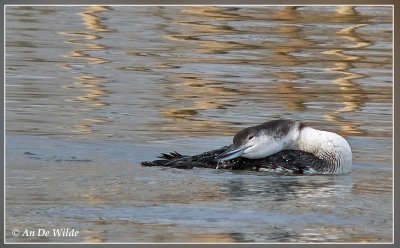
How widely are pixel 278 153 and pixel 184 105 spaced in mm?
675

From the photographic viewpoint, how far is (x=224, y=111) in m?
10.1

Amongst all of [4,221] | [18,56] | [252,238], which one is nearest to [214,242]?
[252,238]

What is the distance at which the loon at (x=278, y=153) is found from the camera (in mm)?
9820

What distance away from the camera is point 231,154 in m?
9.81

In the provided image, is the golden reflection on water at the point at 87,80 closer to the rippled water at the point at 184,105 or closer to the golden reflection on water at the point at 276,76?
the rippled water at the point at 184,105

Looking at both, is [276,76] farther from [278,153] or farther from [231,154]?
[231,154]

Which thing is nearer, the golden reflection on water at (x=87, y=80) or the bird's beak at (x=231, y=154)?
the bird's beak at (x=231, y=154)

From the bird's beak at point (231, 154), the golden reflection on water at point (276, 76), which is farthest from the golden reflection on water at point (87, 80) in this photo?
the bird's beak at point (231, 154)

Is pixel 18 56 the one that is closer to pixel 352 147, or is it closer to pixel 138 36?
pixel 138 36

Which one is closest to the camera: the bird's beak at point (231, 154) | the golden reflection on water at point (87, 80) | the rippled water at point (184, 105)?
the rippled water at point (184, 105)

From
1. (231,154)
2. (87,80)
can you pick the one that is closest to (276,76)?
(231,154)

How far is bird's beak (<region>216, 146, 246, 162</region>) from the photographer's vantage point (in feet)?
32.1

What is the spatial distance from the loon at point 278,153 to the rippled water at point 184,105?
0.30 ft

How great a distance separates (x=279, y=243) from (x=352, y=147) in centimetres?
148
